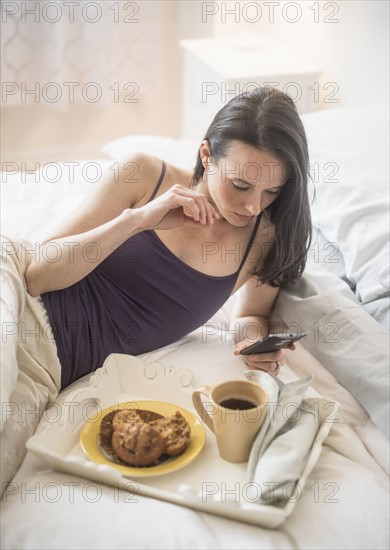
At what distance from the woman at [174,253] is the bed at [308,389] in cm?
6

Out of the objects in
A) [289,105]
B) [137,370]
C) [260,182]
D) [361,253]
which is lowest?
[137,370]

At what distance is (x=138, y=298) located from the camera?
1.50 metres

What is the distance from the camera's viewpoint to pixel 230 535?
100 cm

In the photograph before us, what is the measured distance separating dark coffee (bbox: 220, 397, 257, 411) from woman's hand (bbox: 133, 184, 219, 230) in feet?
1.18

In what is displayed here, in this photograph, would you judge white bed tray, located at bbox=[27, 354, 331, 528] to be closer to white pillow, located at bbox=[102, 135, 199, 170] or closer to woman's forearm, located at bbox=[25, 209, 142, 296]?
woman's forearm, located at bbox=[25, 209, 142, 296]

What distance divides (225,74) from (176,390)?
4.62 ft

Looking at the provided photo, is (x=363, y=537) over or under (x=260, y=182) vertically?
under

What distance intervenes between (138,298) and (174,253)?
0.38 ft

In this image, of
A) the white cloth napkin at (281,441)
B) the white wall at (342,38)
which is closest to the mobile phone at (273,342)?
the white cloth napkin at (281,441)

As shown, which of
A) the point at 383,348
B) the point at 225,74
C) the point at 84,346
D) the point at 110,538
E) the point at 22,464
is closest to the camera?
the point at 110,538

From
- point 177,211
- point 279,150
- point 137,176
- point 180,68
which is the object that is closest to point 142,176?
point 137,176

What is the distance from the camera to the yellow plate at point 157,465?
3.52ft

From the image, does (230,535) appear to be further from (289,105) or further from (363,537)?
(289,105)

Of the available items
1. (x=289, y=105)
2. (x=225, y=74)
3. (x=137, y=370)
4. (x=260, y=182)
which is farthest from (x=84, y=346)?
(x=225, y=74)
